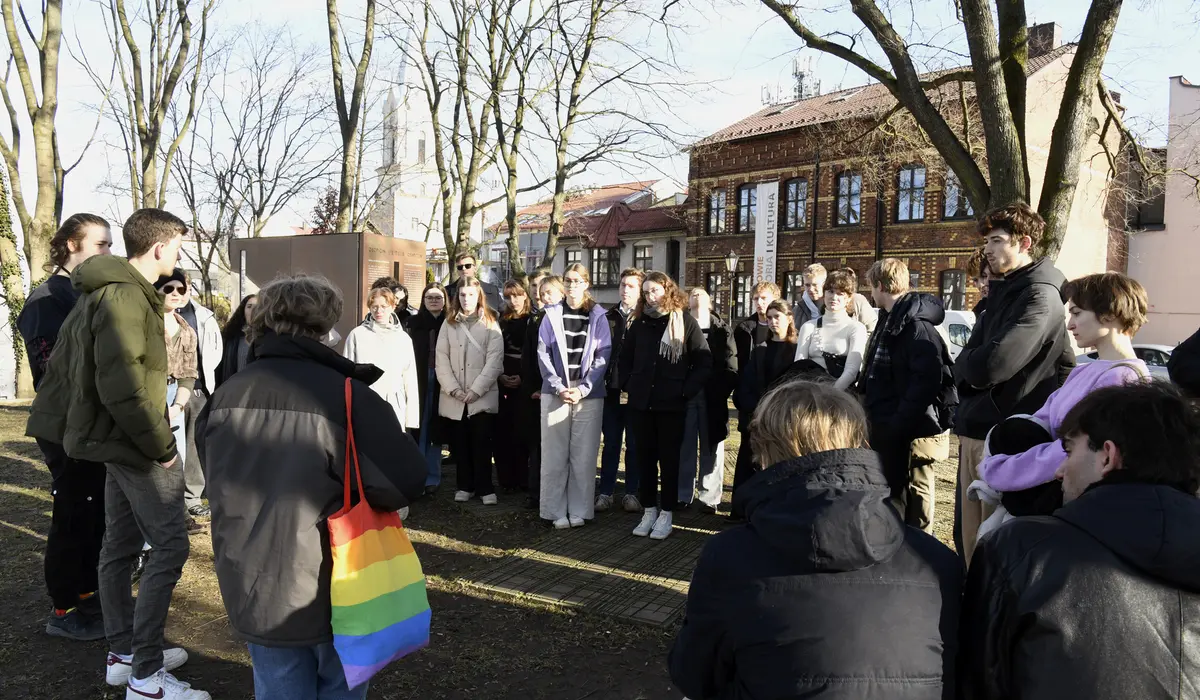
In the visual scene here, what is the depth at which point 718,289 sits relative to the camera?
116 ft

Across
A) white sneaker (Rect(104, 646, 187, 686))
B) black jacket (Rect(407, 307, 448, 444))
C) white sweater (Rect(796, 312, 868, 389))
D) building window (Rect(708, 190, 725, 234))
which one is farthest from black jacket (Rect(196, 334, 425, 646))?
building window (Rect(708, 190, 725, 234))

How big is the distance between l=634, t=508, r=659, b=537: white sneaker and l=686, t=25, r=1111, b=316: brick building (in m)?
21.1

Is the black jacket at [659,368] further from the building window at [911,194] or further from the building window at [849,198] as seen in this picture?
the building window at [849,198]

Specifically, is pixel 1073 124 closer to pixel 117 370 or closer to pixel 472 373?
pixel 472 373

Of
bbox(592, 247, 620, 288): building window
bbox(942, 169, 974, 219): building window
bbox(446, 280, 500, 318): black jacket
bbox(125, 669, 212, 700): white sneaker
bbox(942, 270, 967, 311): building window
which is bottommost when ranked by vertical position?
bbox(125, 669, 212, 700): white sneaker

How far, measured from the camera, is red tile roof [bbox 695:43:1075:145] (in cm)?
2648

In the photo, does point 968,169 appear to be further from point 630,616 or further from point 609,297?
point 609,297

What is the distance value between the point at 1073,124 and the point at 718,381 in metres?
3.78

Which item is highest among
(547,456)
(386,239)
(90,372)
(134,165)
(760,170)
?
(760,170)

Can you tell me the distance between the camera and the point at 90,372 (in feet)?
10.7

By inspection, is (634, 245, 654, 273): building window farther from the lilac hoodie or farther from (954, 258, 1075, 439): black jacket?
the lilac hoodie

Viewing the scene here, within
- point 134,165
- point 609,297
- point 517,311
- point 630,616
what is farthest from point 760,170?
point 630,616

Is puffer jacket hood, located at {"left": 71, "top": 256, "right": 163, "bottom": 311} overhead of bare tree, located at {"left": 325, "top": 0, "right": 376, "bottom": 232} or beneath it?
beneath

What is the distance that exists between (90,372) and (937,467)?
27.1ft
